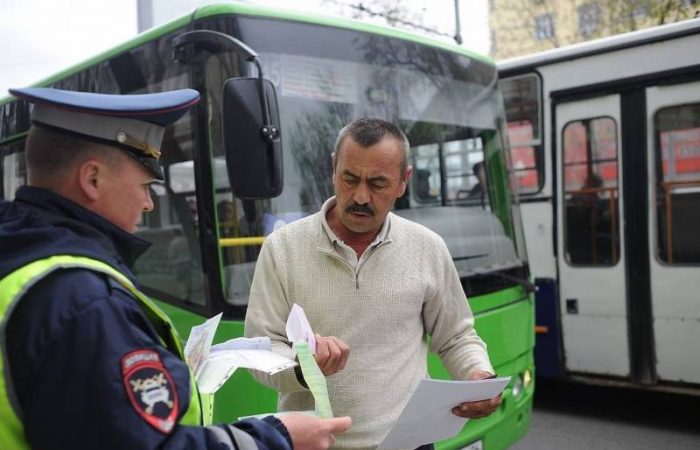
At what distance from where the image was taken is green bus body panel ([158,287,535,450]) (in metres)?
3.14

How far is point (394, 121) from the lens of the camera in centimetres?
400

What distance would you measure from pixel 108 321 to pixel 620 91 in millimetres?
5566

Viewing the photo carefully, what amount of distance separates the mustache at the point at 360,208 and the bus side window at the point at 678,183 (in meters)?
4.09

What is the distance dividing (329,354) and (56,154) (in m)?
0.90

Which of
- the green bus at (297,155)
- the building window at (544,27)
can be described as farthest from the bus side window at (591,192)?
the building window at (544,27)

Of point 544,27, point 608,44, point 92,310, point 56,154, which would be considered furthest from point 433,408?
point 544,27

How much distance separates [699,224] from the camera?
5.53m

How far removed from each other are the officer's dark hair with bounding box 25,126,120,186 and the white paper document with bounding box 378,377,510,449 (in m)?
0.99

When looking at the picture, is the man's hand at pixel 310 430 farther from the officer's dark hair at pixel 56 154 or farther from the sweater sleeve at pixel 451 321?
the sweater sleeve at pixel 451 321

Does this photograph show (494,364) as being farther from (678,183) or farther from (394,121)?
(678,183)

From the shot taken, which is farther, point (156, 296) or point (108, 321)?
point (156, 296)

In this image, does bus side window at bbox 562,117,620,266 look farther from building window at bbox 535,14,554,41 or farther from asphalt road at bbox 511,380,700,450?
building window at bbox 535,14,554,41

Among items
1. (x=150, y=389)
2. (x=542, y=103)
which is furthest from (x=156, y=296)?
(x=542, y=103)

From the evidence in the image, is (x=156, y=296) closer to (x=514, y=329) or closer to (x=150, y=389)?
(x=514, y=329)
